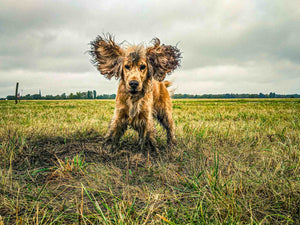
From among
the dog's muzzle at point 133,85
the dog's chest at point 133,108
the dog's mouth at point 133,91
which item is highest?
the dog's muzzle at point 133,85

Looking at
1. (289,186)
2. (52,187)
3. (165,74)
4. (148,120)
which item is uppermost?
(165,74)

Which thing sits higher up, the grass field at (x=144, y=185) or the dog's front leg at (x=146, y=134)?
the dog's front leg at (x=146, y=134)

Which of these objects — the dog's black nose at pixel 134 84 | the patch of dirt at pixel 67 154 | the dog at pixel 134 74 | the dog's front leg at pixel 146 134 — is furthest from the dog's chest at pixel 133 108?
the patch of dirt at pixel 67 154

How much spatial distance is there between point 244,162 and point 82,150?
2067 mm

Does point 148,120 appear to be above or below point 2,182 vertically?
above

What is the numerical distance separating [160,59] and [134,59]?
0.57 metres

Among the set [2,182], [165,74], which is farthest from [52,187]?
[165,74]

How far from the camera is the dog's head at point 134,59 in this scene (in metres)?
2.99

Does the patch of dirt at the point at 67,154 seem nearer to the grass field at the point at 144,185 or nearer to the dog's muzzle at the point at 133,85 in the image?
the grass field at the point at 144,185

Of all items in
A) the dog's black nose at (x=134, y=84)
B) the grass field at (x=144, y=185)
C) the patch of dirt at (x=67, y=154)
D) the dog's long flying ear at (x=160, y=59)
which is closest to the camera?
the grass field at (x=144, y=185)

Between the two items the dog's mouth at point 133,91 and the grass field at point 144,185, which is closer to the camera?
the grass field at point 144,185

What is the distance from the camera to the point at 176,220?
1.20m

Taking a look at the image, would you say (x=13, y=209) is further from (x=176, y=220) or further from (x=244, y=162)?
(x=244, y=162)

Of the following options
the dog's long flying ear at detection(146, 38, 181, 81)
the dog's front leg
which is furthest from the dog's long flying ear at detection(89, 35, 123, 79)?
the dog's front leg
